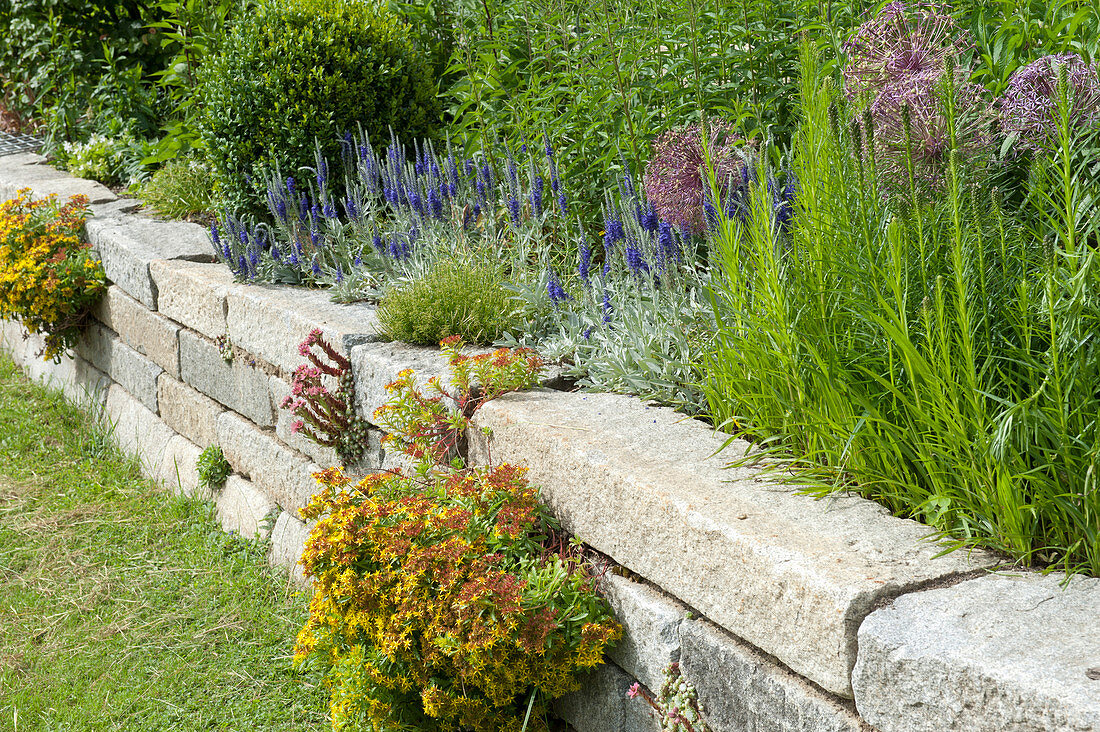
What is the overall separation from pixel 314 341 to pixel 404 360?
0.36m

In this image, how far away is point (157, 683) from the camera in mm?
3402

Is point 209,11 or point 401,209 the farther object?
point 209,11

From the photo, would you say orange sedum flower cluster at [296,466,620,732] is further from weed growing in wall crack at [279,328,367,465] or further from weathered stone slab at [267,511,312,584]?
weathered stone slab at [267,511,312,584]

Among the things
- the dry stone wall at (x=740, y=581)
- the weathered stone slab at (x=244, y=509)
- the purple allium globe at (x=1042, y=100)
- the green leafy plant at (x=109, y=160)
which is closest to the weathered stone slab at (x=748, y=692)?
the dry stone wall at (x=740, y=581)

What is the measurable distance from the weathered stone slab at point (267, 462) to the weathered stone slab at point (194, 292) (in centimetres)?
45

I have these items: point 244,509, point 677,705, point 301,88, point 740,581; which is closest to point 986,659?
point 740,581

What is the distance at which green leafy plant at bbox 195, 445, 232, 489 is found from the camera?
183 inches

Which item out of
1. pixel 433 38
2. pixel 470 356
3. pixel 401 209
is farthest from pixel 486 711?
pixel 433 38

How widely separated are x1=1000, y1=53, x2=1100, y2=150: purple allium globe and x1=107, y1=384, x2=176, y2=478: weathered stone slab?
431 centimetres

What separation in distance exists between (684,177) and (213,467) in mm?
2743

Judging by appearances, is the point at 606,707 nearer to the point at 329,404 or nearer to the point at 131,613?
the point at 329,404

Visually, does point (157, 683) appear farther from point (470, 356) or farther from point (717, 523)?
point (717, 523)

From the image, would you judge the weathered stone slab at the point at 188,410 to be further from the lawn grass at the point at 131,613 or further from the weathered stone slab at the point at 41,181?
the weathered stone slab at the point at 41,181

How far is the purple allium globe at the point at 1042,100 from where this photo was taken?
2.23 meters
